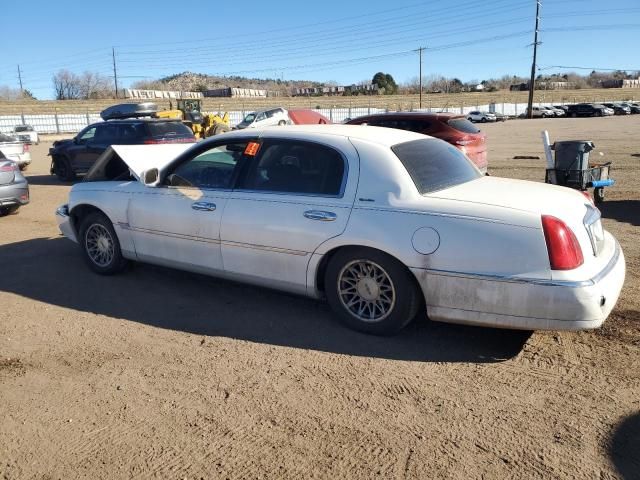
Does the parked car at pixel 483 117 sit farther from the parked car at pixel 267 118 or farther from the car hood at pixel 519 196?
the car hood at pixel 519 196

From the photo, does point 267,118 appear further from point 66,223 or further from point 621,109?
point 621,109

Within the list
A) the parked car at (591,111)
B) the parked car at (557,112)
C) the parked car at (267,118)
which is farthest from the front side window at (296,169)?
the parked car at (557,112)

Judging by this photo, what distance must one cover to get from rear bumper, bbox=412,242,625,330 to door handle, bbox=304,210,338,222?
2.49 ft

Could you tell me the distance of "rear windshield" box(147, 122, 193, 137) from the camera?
1348 centimetres

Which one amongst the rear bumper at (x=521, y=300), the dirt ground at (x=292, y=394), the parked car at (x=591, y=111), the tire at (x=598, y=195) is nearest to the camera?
the dirt ground at (x=292, y=394)

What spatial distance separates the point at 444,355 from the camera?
3.94 meters

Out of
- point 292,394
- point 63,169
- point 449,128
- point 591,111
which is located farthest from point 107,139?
A: point 591,111

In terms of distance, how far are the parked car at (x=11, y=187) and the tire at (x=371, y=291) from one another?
23.8 ft

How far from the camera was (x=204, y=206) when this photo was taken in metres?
4.89

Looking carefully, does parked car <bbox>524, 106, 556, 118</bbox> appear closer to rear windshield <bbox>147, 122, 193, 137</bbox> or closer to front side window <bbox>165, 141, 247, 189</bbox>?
rear windshield <bbox>147, 122, 193, 137</bbox>

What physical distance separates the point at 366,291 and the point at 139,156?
300 cm

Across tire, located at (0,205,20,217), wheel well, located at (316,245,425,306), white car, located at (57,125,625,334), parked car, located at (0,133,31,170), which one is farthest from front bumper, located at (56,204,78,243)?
parked car, located at (0,133,31,170)

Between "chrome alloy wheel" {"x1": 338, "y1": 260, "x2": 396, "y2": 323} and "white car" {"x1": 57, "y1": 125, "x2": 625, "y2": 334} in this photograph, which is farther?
"chrome alloy wheel" {"x1": 338, "y1": 260, "x2": 396, "y2": 323}

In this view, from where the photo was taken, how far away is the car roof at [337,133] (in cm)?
450
